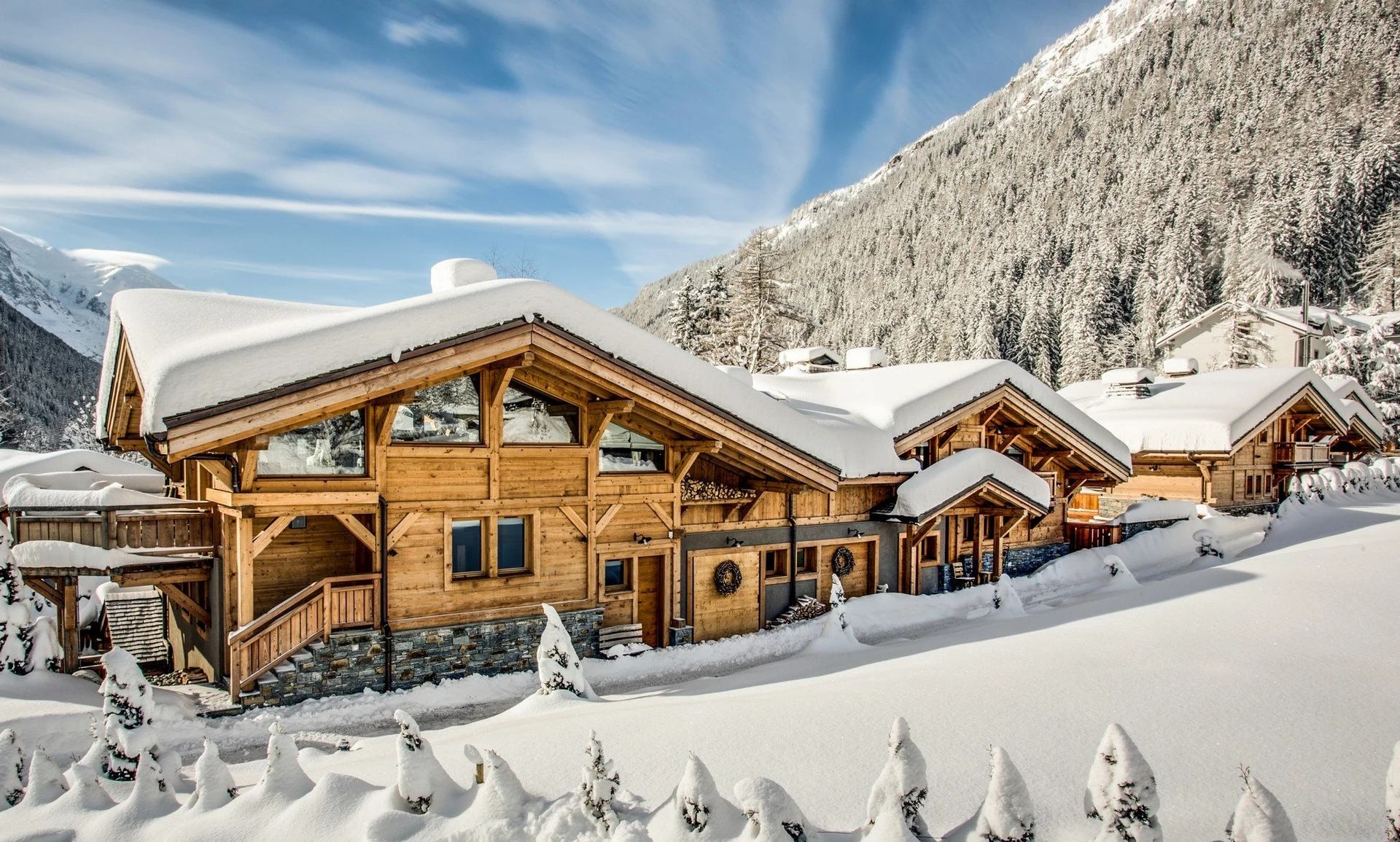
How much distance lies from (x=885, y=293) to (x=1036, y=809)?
334 ft

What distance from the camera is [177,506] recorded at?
474 inches

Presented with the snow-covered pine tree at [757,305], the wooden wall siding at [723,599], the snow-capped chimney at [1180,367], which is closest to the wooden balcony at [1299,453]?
the snow-capped chimney at [1180,367]

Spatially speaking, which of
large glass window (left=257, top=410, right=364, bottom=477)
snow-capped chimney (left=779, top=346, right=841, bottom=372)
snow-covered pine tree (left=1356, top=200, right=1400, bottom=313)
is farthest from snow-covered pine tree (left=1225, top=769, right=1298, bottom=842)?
snow-covered pine tree (left=1356, top=200, right=1400, bottom=313)

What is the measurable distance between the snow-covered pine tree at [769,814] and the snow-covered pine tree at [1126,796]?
1.80 meters

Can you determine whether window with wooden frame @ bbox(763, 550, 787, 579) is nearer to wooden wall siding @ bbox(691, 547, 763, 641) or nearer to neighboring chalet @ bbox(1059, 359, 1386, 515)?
wooden wall siding @ bbox(691, 547, 763, 641)

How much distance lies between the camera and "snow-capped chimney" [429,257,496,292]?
561 inches

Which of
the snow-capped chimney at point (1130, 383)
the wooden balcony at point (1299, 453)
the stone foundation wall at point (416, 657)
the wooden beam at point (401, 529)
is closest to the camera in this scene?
the stone foundation wall at point (416, 657)

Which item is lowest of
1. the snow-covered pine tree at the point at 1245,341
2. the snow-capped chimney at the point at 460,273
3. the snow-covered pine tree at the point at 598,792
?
the snow-covered pine tree at the point at 598,792

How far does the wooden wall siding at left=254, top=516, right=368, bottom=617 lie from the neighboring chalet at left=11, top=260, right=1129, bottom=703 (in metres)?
0.03

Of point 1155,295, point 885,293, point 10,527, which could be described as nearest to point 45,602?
point 10,527

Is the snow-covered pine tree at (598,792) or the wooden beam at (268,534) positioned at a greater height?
the wooden beam at (268,534)

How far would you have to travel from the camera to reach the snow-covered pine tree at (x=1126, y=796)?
163 inches

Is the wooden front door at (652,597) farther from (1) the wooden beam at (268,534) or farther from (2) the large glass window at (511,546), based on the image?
(1) the wooden beam at (268,534)

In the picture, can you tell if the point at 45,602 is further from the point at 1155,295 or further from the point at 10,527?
the point at 1155,295
